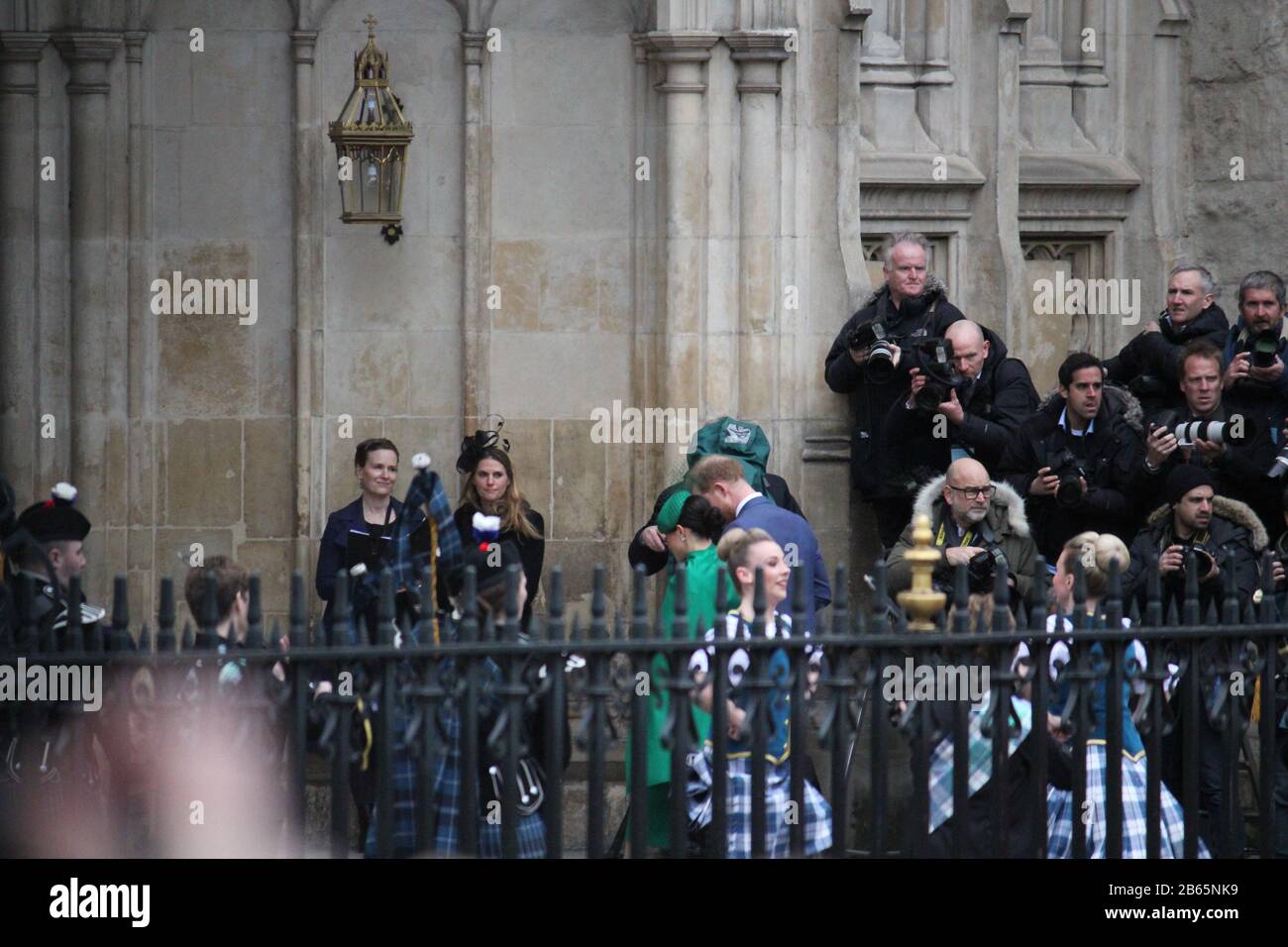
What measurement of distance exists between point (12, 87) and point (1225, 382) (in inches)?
236

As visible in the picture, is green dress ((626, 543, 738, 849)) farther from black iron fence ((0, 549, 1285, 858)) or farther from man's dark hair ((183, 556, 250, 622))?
man's dark hair ((183, 556, 250, 622))

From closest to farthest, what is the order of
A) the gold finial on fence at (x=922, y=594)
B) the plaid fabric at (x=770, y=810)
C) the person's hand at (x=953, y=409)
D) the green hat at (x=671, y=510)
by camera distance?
the gold finial on fence at (x=922, y=594) < the plaid fabric at (x=770, y=810) < the green hat at (x=671, y=510) < the person's hand at (x=953, y=409)

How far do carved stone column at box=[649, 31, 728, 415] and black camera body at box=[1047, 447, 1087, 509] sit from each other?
84.5 inches

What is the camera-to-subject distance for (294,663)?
562cm

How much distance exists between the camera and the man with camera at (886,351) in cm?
1070

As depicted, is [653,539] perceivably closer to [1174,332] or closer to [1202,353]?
[1202,353]

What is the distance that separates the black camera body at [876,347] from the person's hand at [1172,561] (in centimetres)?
223

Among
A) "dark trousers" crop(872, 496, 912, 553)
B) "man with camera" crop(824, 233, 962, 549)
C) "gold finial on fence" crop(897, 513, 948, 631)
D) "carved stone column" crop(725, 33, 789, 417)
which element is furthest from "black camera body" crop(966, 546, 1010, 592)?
"carved stone column" crop(725, 33, 789, 417)

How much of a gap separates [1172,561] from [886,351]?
2293mm

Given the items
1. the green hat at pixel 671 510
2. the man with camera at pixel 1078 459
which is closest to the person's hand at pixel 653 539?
the green hat at pixel 671 510

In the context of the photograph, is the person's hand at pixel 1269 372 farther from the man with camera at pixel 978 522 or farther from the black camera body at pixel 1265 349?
the man with camera at pixel 978 522

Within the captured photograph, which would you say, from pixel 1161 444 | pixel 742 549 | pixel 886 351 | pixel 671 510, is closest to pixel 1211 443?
pixel 1161 444

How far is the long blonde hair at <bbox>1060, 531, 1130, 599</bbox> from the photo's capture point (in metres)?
7.12

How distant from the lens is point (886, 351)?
10.5 meters
